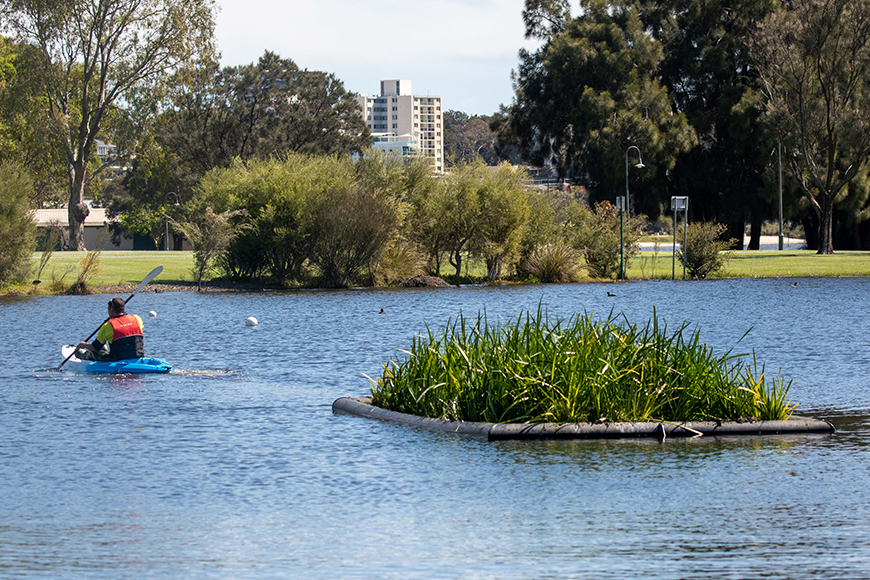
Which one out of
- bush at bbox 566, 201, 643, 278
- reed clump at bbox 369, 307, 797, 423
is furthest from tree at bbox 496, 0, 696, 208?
reed clump at bbox 369, 307, 797, 423

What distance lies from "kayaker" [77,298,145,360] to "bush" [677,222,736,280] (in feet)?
128

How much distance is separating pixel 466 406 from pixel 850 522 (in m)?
5.54

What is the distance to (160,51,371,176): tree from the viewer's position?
91.1 metres

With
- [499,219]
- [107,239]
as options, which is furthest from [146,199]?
[499,219]

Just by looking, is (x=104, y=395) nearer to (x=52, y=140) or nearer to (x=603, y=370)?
(x=603, y=370)

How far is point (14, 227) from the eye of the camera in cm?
4519

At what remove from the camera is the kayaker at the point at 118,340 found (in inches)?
776

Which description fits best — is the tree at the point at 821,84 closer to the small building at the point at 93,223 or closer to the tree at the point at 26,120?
the tree at the point at 26,120

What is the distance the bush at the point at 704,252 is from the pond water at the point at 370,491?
35.3 metres

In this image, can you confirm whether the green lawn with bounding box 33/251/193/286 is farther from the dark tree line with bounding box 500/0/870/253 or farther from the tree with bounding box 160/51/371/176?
the dark tree line with bounding box 500/0/870/253

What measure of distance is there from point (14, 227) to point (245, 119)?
47.7 m

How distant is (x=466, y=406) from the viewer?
43.4 ft

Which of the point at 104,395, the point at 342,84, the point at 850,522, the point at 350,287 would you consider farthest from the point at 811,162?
the point at 850,522

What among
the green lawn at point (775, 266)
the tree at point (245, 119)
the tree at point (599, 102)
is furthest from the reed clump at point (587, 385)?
the tree at point (245, 119)
